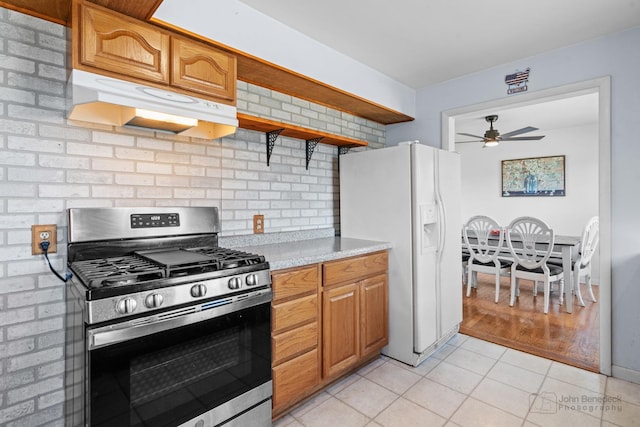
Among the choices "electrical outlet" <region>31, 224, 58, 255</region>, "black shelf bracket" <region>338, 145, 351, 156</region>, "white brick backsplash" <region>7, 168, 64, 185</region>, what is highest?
"black shelf bracket" <region>338, 145, 351, 156</region>

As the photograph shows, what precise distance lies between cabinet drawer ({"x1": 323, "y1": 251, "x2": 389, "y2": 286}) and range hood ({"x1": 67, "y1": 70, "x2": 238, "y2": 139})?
1.04 m

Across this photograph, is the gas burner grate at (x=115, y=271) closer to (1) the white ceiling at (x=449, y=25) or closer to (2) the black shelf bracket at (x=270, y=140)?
(2) the black shelf bracket at (x=270, y=140)

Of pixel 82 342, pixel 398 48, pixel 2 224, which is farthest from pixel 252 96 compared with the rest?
pixel 82 342

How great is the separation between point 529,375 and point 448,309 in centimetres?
70

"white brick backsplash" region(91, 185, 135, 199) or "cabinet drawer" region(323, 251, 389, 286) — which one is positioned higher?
"white brick backsplash" region(91, 185, 135, 199)

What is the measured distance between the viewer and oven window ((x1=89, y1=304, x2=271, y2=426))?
4.06 feet

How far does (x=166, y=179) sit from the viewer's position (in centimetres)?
199

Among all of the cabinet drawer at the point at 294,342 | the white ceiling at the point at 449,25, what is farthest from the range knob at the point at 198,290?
the white ceiling at the point at 449,25

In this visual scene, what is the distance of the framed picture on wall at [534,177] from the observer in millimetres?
5324

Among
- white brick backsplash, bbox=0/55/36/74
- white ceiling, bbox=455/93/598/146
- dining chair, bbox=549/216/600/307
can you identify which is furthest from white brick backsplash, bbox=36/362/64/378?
dining chair, bbox=549/216/600/307

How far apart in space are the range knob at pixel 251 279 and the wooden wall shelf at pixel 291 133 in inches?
38.5

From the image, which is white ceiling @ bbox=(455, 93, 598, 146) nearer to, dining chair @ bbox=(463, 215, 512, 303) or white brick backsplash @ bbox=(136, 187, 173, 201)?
dining chair @ bbox=(463, 215, 512, 303)

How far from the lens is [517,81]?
279cm

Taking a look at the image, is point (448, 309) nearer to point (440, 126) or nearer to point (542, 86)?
point (440, 126)
